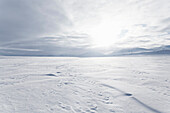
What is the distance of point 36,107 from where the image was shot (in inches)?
118

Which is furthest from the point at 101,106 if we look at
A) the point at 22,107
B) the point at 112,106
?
the point at 22,107

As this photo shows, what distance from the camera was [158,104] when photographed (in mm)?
3303

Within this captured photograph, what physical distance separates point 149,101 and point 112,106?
147 centimetres

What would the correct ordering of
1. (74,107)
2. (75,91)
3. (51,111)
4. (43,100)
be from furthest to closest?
(75,91)
(43,100)
(74,107)
(51,111)

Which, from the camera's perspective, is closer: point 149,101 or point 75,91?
point 149,101

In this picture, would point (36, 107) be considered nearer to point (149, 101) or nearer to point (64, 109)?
point (64, 109)

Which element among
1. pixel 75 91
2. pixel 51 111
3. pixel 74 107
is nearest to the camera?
pixel 51 111

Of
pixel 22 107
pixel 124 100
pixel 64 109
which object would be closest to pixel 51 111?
pixel 64 109

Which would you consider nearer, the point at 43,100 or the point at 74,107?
the point at 74,107

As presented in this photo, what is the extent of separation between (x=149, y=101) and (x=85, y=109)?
2.40 m

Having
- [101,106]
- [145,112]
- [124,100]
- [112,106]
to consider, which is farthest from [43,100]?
[145,112]

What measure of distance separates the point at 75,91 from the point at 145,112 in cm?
274

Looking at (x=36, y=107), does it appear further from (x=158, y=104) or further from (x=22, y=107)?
(x=158, y=104)

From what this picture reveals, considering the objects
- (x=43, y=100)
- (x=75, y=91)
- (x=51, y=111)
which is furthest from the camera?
(x=75, y=91)
